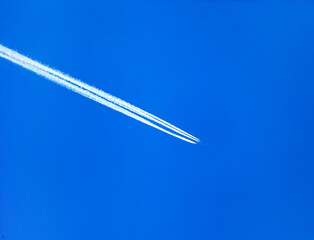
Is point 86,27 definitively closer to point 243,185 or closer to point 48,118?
point 48,118

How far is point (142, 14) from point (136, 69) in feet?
0.57

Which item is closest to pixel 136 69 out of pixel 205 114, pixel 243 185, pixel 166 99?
pixel 166 99

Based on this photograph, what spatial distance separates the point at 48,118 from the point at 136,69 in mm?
326

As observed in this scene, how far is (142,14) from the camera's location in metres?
0.90

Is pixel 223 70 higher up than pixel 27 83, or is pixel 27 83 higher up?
pixel 223 70

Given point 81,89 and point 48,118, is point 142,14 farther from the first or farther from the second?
point 48,118

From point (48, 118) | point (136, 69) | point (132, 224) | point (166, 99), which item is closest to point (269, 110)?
point (166, 99)

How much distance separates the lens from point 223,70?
901mm

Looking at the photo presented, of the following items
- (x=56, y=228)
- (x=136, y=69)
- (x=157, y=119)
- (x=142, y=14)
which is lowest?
(x=56, y=228)

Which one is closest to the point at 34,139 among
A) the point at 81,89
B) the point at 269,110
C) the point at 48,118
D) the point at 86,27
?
the point at 48,118

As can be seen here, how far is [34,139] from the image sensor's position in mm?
930

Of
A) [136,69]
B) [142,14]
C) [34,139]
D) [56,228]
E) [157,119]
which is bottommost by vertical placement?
[56,228]

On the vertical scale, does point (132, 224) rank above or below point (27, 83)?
below

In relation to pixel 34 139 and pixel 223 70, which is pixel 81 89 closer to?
pixel 34 139
